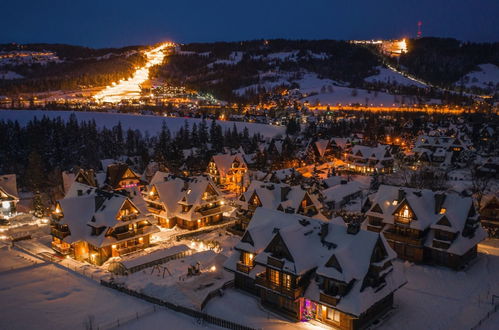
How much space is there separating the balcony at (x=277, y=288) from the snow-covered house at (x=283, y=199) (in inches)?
510

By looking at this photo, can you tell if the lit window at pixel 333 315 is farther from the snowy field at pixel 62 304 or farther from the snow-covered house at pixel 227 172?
the snow-covered house at pixel 227 172

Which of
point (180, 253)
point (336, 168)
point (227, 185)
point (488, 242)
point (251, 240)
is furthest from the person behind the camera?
point (336, 168)

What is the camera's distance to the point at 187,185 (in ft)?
153

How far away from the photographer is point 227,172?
67188mm

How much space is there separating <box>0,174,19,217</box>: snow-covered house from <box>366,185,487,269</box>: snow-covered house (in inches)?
1791

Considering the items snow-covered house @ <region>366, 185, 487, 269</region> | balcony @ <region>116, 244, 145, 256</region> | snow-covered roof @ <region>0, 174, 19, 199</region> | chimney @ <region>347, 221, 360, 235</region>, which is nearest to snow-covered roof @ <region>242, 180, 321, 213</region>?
snow-covered house @ <region>366, 185, 487, 269</region>

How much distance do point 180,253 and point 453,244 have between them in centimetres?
2390

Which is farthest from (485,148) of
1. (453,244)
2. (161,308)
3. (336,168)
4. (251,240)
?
(161,308)

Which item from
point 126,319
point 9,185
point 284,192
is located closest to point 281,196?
point 284,192

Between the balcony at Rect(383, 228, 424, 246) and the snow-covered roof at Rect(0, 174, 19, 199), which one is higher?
the snow-covered roof at Rect(0, 174, 19, 199)

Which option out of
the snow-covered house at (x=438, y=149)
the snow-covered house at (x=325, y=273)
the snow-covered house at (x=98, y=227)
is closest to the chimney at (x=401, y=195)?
the snow-covered house at (x=325, y=273)

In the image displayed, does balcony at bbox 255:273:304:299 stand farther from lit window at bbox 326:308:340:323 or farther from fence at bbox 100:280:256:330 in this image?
fence at bbox 100:280:256:330

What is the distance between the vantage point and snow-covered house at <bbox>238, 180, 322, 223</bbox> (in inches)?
1544

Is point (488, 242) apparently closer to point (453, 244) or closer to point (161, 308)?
point (453, 244)
